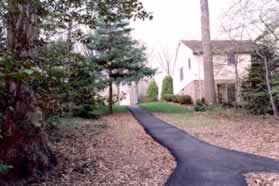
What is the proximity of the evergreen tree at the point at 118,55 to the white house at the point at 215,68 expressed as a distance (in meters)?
4.90

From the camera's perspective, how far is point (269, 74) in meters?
16.7

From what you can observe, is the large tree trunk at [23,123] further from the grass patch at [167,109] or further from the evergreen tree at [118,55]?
the grass patch at [167,109]

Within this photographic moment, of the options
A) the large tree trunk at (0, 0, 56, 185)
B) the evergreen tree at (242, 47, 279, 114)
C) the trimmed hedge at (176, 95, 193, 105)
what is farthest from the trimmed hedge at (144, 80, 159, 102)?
the large tree trunk at (0, 0, 56, 185)

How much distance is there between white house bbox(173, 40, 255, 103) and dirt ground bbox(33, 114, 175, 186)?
10631mm

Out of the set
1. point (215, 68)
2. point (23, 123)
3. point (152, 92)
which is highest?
point (215, 68)

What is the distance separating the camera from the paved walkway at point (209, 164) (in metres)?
5.56

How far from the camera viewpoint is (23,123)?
18.7 ft

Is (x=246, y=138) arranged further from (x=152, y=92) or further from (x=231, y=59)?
(x=152, y=92)

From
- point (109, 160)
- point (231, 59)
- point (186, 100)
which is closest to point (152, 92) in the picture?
point (186, 100)

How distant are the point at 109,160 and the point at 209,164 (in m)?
2.40

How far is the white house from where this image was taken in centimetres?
2055

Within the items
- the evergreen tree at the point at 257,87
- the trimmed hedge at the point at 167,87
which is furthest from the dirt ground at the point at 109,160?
the trimmed hedge at the point at 167,87

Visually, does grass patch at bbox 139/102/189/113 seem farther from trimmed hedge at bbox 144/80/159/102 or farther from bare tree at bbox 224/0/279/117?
trimmed hedge at bbox 144/80/159/102

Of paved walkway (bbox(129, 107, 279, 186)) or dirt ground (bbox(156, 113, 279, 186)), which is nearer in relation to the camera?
paved walkway (bbox(129, 107, 279, 186))
